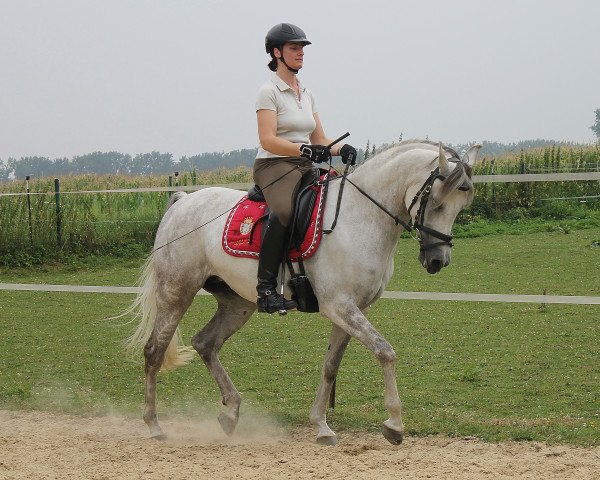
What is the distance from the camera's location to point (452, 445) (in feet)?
18.7

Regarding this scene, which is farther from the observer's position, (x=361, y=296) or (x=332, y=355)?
(x=332, y=355)

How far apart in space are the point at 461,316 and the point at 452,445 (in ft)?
17.3

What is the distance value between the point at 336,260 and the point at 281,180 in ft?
2.20

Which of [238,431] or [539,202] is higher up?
[539,202]

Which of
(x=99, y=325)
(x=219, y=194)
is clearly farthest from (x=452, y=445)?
(x=99, y=325)

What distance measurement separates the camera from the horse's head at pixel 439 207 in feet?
16.9

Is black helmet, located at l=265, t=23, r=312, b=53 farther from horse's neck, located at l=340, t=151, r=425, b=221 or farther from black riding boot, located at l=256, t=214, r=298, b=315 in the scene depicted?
black riding boot, located at l=256, t=214, r=298, b=315

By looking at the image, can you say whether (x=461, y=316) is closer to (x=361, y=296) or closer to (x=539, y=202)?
(x=361, y=296)

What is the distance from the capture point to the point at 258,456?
18.5 feet

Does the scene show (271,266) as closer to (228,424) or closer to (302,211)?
(302,211)

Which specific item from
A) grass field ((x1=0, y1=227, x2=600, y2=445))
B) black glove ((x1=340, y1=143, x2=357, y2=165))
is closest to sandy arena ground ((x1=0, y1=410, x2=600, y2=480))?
grass field ((x1=0, y1=227, x2=600, y2=445))

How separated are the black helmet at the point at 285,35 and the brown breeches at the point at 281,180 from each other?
764 millimetres

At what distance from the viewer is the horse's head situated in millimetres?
5137

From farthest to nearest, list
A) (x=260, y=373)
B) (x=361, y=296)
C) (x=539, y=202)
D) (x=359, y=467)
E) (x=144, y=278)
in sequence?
(x=539, y=202) → (x=260, y=373) → (x=144, y=278) → (x=361, y=296) → (x=359, y=467)
